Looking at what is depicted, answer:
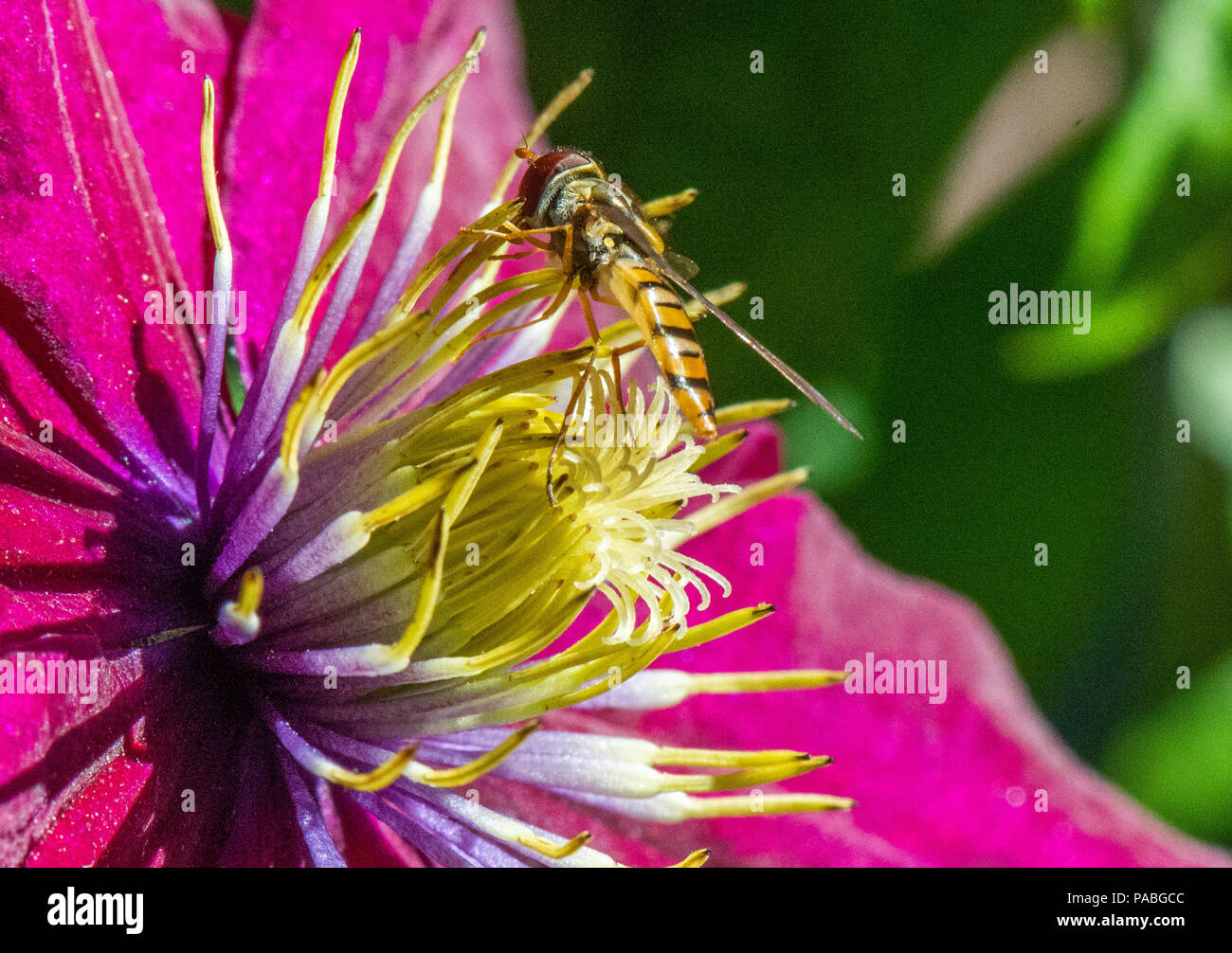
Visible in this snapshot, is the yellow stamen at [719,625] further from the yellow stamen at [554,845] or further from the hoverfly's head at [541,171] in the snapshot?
the hoverfly's head at [541,171]

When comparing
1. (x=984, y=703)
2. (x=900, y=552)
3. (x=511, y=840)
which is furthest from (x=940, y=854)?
(x=511, y=840)

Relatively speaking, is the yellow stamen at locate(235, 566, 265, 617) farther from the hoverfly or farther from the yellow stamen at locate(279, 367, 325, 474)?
the hoverfly

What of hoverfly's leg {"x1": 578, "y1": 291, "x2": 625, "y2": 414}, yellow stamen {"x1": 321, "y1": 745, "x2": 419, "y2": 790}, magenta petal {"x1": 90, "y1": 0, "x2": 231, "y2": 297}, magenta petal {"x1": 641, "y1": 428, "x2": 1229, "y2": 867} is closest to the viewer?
yellow stamen {"x1": 321, "y1": 745, "x2": 419, "y2": 790}

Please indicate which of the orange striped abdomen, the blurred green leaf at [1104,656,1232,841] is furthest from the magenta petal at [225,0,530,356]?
the blurred green leaf at [1104,656,1232,841]

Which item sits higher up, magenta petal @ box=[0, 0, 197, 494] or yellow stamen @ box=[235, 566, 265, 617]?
magenta petal @ box=[0, 0, 197, 494]

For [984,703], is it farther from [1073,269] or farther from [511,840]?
[511,840]

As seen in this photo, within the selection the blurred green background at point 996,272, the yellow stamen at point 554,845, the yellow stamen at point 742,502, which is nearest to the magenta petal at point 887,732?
the blurred green background at point 996,272
